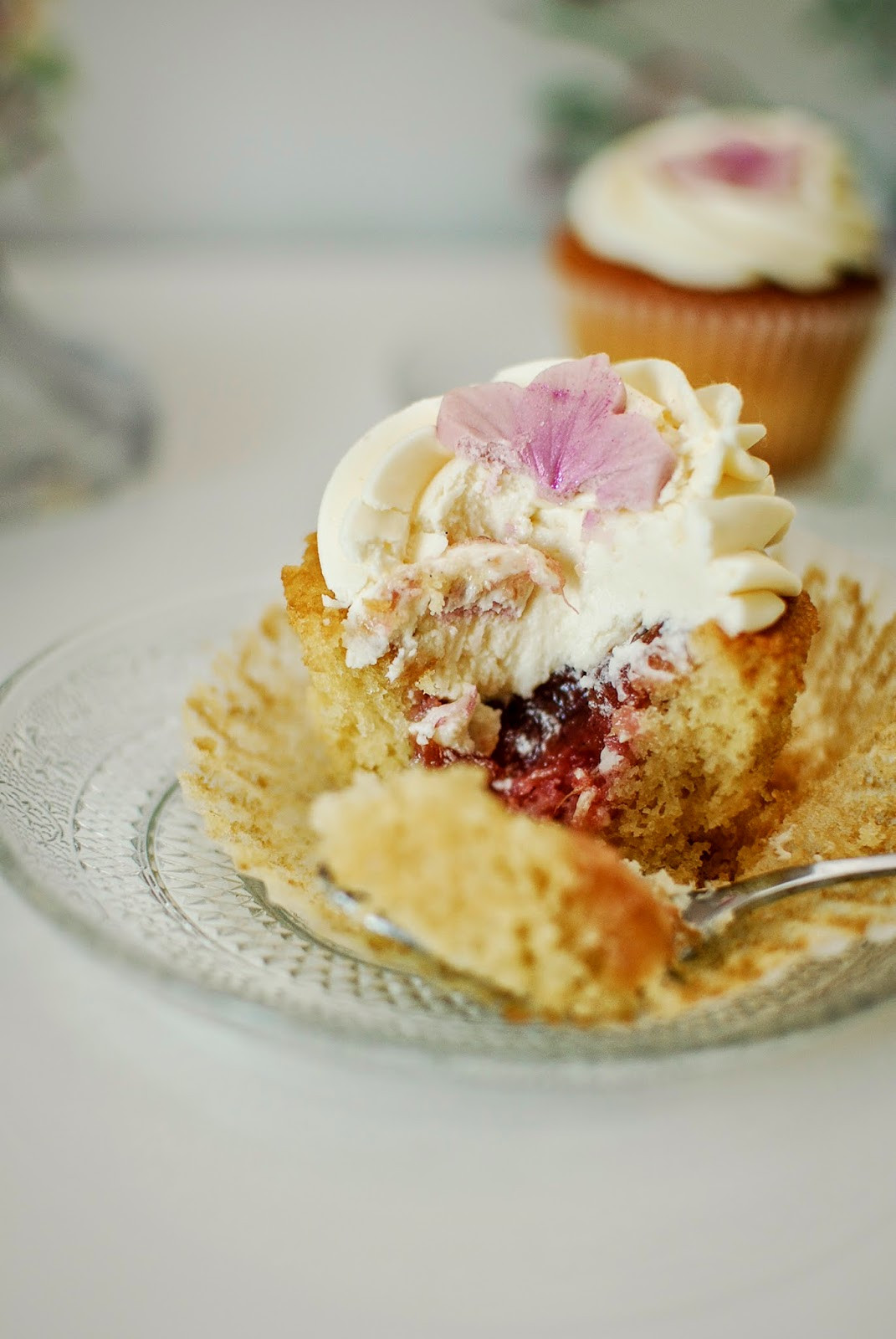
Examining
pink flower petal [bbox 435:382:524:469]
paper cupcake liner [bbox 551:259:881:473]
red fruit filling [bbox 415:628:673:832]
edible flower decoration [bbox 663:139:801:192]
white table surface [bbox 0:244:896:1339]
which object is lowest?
white table surface [bbox 0:244:896:1339]

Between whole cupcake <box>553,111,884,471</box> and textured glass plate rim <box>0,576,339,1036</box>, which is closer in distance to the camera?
textured glass plate rim <box>0,576,339,1036</box>

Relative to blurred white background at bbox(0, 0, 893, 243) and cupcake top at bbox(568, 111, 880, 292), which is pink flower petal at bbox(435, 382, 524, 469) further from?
blurred white background at bbox(0, 0, 893, 243)

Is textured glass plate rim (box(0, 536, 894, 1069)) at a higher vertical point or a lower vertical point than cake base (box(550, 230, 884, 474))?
lower

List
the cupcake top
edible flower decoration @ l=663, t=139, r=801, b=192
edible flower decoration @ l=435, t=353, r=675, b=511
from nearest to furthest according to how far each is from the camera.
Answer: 1. edible flower decoration @ l=435, t=353, r=675, b=511
2. the cupcake top
3. edible flower decoration @ l=663, t=139, r=801, b=192

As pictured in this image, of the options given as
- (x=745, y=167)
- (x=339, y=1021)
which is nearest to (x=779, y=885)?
(x=339, y=1021)

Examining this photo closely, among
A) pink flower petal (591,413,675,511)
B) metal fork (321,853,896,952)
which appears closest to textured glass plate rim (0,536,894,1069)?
metal fork (321,853,896,952)

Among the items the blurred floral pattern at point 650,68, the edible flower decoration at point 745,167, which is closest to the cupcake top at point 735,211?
the edible flower decoration at point 745,167

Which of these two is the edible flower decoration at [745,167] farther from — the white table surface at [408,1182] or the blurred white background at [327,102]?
the white table surface at [408,1182]
